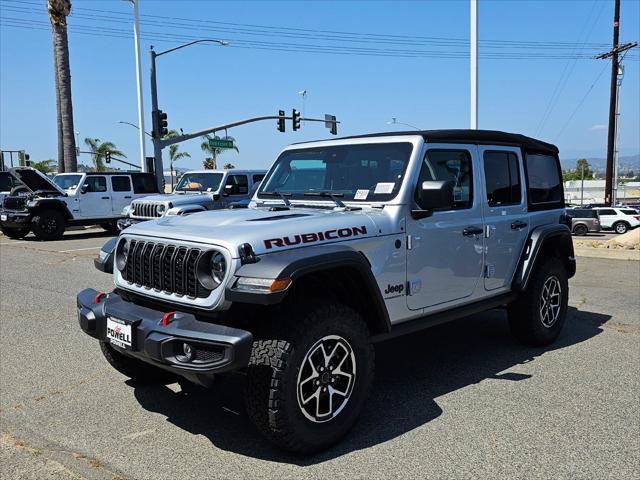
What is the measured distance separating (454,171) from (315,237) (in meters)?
1.65

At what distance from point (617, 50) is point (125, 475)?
36157 mm

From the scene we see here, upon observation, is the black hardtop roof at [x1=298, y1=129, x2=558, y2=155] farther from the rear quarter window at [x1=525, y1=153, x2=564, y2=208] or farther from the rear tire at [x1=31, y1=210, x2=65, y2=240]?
the rear tire at [x1=31, y1=210, x2=65, y2=240]

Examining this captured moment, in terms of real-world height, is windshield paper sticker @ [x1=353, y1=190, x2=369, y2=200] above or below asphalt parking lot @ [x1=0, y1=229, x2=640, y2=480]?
above

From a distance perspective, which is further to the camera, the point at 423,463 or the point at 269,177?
the point at 269,177

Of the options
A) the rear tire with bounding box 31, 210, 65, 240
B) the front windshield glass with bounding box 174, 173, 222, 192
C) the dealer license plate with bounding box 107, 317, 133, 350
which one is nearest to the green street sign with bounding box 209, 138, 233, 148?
the rear tire with bounding box 31, 210, 65, 240

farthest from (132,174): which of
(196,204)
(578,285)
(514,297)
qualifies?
(514,297)

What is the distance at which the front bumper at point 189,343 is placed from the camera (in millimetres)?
2975

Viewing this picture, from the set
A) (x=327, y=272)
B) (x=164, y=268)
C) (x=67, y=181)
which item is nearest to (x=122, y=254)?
(x=164, y=268)

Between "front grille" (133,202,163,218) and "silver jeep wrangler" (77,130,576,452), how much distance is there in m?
8.27

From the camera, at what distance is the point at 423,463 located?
3.22 metres

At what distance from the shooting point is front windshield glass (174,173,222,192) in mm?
13703

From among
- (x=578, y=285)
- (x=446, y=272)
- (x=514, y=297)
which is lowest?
(x=578, y=285)

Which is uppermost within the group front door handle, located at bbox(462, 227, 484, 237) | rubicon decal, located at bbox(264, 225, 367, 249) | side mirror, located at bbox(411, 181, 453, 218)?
side mirror, located at bbox(411, 181, 453, 218)

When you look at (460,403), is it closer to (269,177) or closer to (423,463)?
(423,463)
